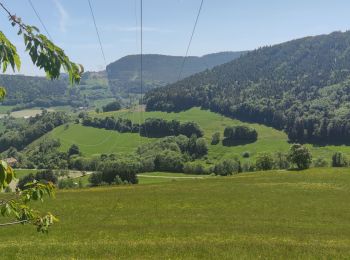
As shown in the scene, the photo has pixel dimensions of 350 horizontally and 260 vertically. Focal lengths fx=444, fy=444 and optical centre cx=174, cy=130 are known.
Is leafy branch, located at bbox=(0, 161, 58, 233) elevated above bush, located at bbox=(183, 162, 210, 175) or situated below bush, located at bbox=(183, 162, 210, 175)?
above

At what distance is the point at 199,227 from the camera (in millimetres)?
37812

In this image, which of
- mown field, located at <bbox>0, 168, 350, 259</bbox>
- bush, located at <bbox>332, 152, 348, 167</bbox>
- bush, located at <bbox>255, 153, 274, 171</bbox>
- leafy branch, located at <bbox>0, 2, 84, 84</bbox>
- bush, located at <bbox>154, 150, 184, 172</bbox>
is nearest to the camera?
leafy branch, located at <bbox>0, 2, 84, 84</bbox>

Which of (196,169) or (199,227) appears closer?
(199,227)

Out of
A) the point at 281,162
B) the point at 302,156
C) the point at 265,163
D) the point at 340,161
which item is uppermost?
the point at 302,156

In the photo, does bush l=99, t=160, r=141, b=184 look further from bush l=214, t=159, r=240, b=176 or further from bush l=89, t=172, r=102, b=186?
bush l=214, t=159, r=240, b=176

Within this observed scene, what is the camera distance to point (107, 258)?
2489 centimetres

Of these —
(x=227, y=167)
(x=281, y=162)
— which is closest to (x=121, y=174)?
(x=227, y=167)

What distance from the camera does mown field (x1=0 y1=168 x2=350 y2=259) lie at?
26.8 meters

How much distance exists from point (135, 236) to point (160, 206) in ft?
70.2

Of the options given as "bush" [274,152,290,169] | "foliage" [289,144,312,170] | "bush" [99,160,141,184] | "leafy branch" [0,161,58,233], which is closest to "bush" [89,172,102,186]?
"bush" [99,160,141,184]

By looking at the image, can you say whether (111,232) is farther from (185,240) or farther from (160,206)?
(160,206)

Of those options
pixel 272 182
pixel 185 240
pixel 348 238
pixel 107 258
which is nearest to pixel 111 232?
pixel 185 240

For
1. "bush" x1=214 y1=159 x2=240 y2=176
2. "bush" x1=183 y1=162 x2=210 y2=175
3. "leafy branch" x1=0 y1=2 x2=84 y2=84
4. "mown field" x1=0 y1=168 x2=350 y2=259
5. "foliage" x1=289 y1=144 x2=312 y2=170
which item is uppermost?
"leafy branch" x1=0 y1=2 x2=84 y2=84

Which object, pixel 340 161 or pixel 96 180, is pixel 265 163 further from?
pixel 96 180
